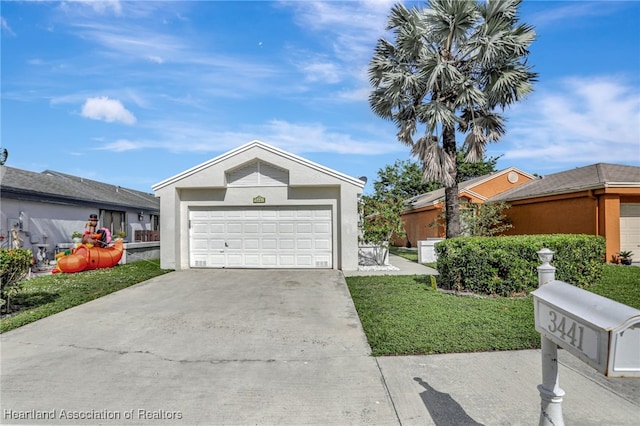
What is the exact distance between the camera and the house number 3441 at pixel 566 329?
1.80 meters

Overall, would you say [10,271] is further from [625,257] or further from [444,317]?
[625,257]

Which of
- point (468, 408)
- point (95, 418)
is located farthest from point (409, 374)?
point (95, 418)

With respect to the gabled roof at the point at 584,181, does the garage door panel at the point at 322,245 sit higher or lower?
lower

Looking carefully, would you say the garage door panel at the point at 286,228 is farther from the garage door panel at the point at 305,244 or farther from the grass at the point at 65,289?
the grass at the point at 65,289

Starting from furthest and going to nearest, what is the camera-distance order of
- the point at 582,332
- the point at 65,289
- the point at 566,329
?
the point at 65,289 → the point at 566,329 → the point at 582,332

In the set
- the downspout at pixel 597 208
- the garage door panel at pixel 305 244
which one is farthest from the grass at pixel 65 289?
the downspout at pixel 597 208

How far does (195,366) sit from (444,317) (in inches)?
160

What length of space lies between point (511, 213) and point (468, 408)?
1645 cm

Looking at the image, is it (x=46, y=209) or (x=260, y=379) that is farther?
(x=46, y=209)

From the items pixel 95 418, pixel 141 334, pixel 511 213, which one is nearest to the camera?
pixel 95 418

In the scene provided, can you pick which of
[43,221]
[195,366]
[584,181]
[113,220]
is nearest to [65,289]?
[195,366]

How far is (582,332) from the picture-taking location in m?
1.77

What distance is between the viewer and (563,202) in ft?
47.0

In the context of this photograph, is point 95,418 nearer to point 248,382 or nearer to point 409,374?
point 248,382
